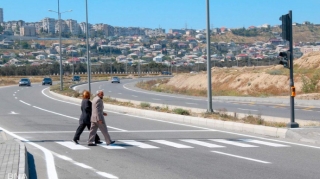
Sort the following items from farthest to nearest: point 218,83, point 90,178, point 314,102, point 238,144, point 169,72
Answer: point 169,72 < point 218,83 < point 314,102 < point 238,144 < point 90,178

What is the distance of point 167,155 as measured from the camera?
47.3ft

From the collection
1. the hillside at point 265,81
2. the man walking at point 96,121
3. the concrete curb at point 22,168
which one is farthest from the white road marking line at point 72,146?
the hillside at point 265,81

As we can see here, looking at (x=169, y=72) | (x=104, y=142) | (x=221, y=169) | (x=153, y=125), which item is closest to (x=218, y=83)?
(x=153, y=125)

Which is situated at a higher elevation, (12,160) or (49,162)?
(12,160)

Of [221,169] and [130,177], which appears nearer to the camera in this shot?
[130,177]

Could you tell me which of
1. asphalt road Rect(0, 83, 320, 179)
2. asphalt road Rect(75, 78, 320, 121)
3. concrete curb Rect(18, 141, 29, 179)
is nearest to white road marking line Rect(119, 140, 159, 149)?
asphalt road Rect(0, 83, 320, 179)

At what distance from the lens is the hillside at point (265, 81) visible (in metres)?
58.5

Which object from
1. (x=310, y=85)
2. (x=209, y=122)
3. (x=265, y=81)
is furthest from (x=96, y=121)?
(x=265, y=81)

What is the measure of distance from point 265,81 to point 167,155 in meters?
50.8

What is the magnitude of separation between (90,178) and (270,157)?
15.8 ft

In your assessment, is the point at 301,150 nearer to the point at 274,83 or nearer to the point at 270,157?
the point at 270,157

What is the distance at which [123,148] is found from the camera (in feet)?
52.0

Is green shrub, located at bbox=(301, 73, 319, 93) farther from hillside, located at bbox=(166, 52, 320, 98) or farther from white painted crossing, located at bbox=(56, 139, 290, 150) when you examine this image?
white painted crossing, located at bbox=(56, 139, 290, 150)

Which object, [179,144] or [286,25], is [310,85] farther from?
[179,144]
